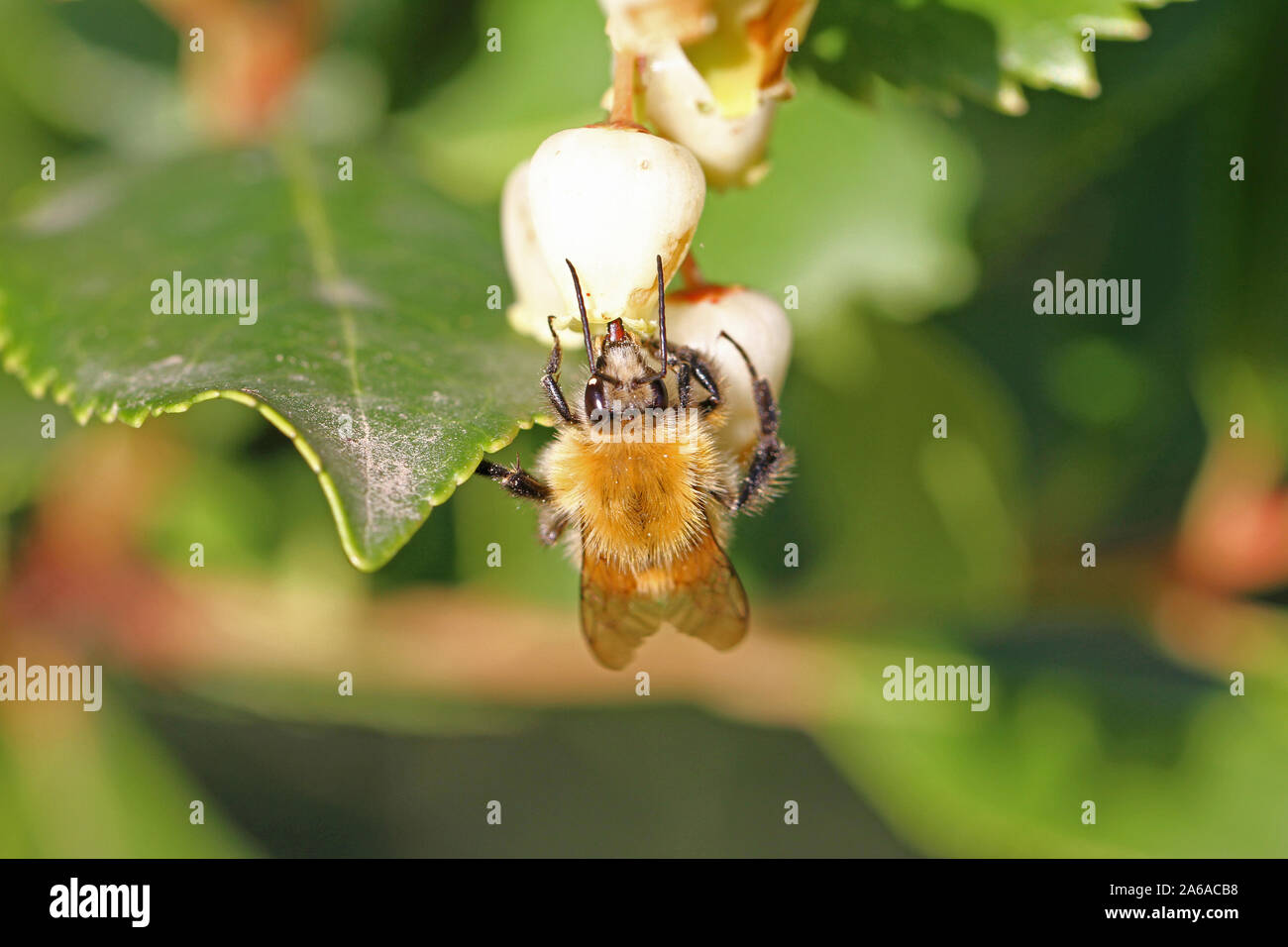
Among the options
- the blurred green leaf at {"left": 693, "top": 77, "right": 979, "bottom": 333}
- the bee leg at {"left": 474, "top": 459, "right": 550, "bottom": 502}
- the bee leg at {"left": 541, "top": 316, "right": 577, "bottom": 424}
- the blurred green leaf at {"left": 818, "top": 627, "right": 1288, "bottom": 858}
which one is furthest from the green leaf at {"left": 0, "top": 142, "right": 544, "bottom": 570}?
the blurred green leaf at {"left": 818, "top": 627, "right": 1288, "bottom": 858}

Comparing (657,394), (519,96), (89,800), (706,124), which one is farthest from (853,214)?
(89,800)

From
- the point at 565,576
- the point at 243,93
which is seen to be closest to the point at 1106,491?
the point at 565,576

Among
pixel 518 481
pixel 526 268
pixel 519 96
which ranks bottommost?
pixel 518 481

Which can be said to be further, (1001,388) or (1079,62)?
(1001,388)

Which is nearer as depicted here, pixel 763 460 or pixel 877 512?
pixel 763 460

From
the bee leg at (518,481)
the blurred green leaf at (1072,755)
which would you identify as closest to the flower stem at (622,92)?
the bee leg at (518,481)

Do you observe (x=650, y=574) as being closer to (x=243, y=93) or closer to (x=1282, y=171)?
(x=243, y=93)

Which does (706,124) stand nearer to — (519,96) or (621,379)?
(621,379)

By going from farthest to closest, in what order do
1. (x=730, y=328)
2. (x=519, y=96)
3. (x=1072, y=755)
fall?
(x=1072, y=755) < (x=519, y=96) < (x=730, y=328)
